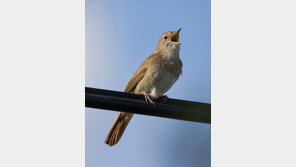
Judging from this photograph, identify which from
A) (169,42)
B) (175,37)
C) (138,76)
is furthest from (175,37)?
(138,76)

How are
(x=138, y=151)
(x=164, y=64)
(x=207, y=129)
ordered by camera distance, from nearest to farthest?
(x=138, y=151), (x=207, y=129), (x=164, y=64)

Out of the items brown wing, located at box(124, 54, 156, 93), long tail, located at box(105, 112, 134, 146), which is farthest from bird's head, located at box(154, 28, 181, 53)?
long tail, located at box(105, 112, 134, 146)

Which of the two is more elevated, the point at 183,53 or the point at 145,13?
the point at 145,13

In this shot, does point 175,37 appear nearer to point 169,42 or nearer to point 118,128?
point 169,42

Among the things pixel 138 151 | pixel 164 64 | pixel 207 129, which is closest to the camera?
pixel 138 151

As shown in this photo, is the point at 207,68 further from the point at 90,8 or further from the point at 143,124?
the point at 90,8

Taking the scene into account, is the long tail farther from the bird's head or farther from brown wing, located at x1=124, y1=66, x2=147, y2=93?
the bird's head
